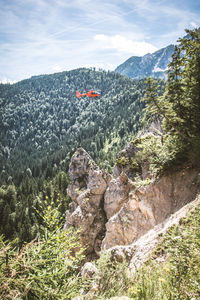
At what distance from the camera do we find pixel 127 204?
51.2 feet

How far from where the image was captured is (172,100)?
38.3 ft

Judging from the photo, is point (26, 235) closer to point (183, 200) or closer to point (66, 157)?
point (183, 200)

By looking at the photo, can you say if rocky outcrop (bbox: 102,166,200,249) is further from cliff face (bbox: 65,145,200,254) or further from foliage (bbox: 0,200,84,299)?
foliage (bbox: 0,200,84,299)

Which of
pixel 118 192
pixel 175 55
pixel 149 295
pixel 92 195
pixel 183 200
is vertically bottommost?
Result: pixel 92 195

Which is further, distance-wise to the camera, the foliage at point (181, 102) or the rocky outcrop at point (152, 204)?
the rocky outcrop at point (152, 204)

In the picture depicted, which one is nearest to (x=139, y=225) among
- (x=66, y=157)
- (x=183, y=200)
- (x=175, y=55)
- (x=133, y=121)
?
(x=183, y=200)

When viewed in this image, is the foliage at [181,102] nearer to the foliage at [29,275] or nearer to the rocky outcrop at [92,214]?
the foliage at [29,275]

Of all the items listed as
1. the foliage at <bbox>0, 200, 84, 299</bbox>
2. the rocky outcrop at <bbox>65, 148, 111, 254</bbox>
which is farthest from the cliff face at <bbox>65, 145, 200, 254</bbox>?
the foliage at <bbox>0, 200, 84, 299</bbox>

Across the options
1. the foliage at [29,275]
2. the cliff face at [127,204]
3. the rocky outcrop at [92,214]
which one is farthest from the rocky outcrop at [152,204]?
the foliage at [29,275]

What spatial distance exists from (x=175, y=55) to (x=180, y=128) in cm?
494

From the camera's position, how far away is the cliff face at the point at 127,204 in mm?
12117

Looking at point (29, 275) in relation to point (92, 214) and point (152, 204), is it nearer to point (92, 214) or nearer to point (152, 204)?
point (152, 204)

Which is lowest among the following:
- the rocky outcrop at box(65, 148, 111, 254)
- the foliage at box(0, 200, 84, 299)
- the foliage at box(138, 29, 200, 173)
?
the rocky outcrop at box(65, 148, 111, 254)

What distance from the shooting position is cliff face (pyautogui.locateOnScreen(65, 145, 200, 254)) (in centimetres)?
1212
